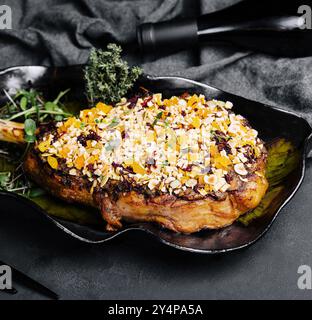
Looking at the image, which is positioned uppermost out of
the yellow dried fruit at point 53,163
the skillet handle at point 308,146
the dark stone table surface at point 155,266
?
the skillet handle at point 308,146

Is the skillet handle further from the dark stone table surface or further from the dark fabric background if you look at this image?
the dark stone table surface

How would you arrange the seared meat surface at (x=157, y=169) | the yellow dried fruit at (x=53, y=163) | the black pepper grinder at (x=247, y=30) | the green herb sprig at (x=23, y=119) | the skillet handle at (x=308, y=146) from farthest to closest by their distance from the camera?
the black pepper grinder at (x=247, y=30), the green herb sprig at (x=23, y=119), the skillet handle at (x=308, y=146), the yellow dried fruit at (x=53, y=163), the seared meat surface at (x=157, y=169)

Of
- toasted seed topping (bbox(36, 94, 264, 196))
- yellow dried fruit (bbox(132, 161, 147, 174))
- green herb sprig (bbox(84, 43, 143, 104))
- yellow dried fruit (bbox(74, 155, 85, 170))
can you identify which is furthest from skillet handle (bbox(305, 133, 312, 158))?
yellow dried fruit (bbox(74, 155, 85, 170))

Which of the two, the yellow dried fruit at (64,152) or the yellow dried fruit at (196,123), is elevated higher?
the yellow dried fruit at (196,123)

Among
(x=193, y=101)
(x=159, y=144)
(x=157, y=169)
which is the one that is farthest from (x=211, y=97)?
(x=157, y=169)

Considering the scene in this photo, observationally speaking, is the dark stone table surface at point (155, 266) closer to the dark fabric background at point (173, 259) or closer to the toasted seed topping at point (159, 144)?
the dark fabric background at point (173, 259)

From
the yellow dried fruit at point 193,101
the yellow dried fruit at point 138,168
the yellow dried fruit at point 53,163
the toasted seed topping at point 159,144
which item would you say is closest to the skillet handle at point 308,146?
the toasted seed topping at point 159,144
